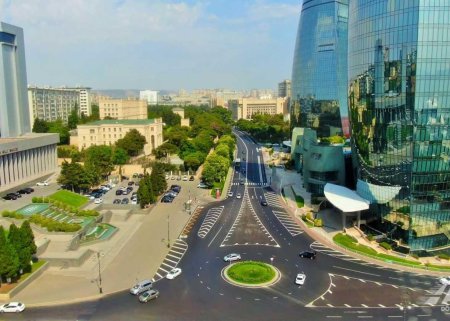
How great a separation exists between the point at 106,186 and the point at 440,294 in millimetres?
67878

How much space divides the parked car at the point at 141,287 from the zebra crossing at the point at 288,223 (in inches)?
1018

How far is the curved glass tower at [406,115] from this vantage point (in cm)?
5316

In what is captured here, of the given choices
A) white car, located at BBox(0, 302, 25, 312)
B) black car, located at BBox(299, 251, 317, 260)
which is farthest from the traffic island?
white car, located at BBox(0, 302, 25, 312)

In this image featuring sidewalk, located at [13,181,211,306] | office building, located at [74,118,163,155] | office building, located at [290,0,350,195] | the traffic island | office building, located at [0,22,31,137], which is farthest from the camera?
office building, located at [74,118,163,155]

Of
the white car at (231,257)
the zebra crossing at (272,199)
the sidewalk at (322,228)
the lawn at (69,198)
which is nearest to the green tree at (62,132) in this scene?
the lawn at (69,198)

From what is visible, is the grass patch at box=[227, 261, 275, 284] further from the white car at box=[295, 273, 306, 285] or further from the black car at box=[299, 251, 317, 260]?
the black car at box=[299, 251, 317, 260]

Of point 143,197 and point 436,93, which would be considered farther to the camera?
point 143,197

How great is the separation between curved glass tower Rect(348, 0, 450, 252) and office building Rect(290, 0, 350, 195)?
39739mm

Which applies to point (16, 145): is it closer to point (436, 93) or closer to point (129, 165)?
point (129, 165)

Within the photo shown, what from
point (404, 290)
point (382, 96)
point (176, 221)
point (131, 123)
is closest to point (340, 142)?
point (382, 96)

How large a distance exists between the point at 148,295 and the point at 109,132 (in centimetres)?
9105

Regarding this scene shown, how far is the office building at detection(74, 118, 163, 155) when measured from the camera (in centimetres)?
12167

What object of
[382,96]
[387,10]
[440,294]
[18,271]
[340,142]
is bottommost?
[440,294]

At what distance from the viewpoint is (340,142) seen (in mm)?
90812
